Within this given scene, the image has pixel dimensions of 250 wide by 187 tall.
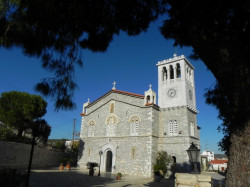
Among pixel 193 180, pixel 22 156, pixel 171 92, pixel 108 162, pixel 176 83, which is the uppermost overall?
pixel 176 83

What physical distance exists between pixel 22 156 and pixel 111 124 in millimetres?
9498

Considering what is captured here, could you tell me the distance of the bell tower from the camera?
65.8 ft

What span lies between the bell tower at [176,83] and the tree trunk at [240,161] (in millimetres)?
16565

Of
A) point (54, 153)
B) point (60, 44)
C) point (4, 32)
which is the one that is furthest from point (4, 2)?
point (54, 153)

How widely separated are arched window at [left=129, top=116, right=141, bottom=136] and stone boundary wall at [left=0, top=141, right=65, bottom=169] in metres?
11.0

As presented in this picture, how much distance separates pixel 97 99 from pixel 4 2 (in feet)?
66.4

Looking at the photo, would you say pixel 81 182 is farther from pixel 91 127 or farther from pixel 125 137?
pixel 91 127

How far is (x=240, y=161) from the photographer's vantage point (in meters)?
3.16

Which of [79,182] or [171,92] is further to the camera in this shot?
[171,92]

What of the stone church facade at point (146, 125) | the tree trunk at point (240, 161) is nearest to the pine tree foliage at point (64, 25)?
the tree trunk at point (240, 161)

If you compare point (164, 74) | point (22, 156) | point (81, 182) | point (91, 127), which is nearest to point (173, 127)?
point (164, 74)

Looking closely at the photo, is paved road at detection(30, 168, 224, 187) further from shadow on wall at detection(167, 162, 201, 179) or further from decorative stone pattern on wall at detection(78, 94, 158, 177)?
decorative stone pattern on wall at detection(78, 94, 158, 177)

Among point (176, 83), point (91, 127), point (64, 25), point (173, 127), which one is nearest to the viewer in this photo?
point (64, 25)

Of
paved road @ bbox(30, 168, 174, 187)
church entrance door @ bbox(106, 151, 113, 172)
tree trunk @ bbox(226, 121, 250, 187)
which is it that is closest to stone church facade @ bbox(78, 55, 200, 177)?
church entrance door @ bbox(106, 151, 113, 172)
